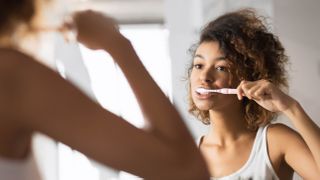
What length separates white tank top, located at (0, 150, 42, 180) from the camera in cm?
37

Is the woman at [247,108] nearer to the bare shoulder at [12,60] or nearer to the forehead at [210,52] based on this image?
the forehead at [210,52]

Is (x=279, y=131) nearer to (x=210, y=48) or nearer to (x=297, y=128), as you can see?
(x=297, y=128)

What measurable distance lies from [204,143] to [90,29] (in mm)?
623

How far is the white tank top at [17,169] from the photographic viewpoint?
0.37 m

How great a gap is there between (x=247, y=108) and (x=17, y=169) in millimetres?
681

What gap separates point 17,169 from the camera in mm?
377

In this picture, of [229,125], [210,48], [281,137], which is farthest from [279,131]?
[210,48]

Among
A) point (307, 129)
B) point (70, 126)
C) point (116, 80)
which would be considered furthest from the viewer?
point (116, 80)

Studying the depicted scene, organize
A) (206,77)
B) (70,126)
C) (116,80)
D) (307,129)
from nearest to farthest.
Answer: (70,126) < (307,129) < (206,77) < (116,80)

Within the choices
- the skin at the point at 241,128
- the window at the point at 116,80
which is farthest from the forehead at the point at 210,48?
the window at the point at 116,80

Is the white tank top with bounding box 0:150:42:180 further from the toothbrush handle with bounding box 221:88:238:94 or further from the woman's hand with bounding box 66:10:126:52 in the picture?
the toothbrush handle with bounding box 221:88:238:94

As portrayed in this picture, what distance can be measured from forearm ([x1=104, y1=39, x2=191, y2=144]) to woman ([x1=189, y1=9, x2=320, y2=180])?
44 centimetres

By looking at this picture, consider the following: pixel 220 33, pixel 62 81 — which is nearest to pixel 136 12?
pixel 220 33

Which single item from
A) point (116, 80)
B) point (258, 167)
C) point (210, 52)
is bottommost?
point (258, 167)
